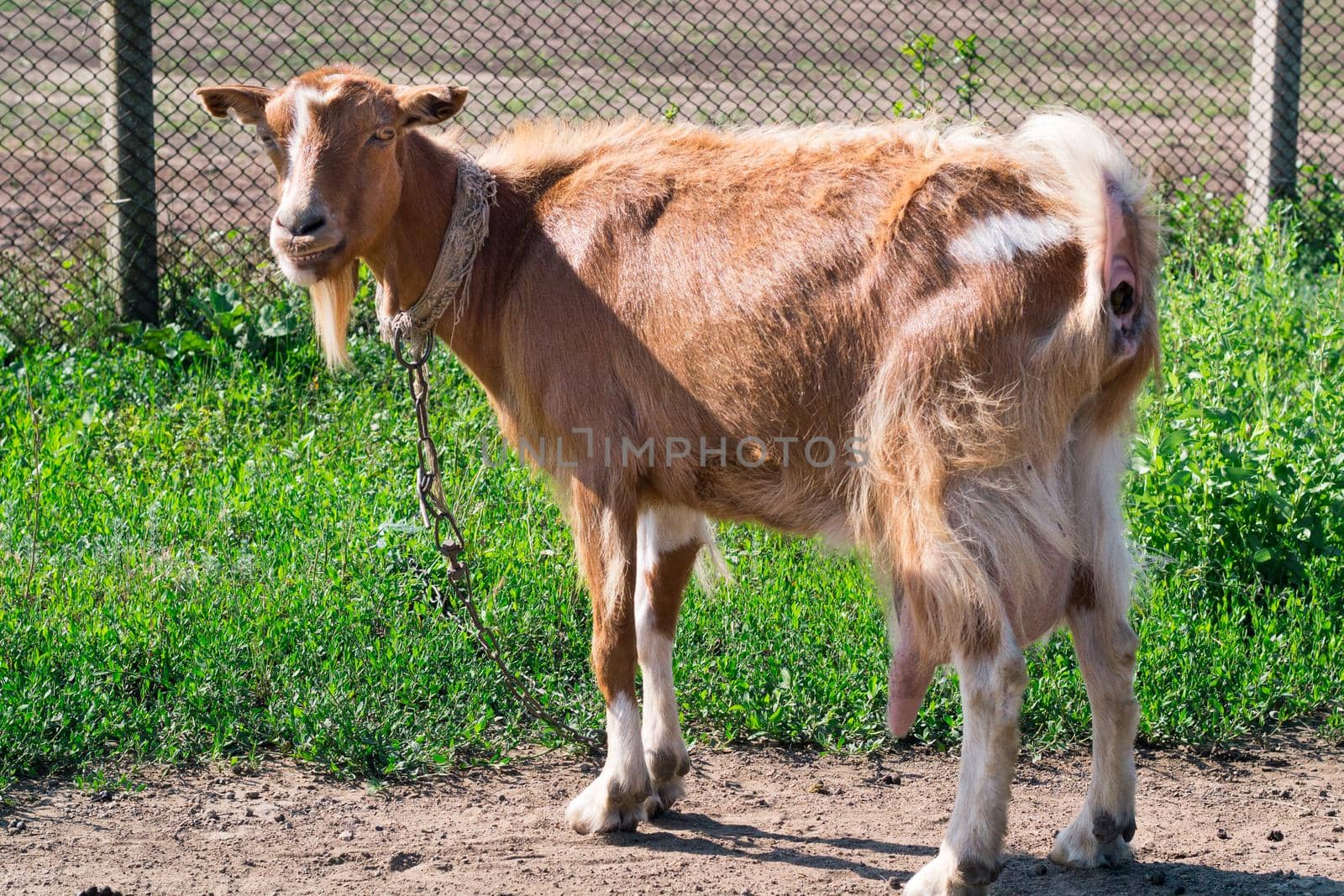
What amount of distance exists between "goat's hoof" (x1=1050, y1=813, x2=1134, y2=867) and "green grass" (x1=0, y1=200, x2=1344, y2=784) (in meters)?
0.71

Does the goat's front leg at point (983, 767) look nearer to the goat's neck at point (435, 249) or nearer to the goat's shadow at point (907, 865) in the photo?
the goat's shadow at point (907, 865)

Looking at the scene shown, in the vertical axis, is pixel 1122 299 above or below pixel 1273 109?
below

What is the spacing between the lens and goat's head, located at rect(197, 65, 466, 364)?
12.0 feet

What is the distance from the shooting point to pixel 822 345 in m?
3.54

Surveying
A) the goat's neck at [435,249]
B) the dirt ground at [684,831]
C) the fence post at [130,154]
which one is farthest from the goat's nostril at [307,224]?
the fence post at [130,154]

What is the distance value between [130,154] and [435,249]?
386 cm

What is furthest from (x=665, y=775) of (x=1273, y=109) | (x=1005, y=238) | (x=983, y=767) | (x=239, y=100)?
(x=1273, y=109)

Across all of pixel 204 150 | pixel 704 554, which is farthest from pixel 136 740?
pixel 204 150

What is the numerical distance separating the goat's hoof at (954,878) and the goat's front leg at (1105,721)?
453 millimetres

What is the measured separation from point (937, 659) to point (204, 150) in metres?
8.91

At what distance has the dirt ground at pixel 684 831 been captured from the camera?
377 cm

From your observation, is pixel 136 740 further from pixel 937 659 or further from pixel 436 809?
pixel 937 659

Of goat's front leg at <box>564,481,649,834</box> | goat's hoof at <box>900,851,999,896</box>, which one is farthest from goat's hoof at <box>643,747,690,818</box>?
goat's hoof at <box>900,851,999,896</box>

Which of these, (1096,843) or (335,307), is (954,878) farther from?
(335,307)
